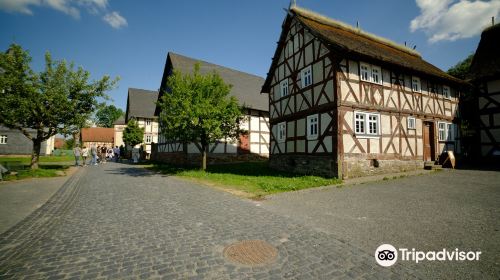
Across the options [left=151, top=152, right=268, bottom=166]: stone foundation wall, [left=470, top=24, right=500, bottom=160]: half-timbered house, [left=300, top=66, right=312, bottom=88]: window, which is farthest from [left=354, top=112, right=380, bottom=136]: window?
[left=151, top=152, right=268, bottom=166]: stone foundation wall

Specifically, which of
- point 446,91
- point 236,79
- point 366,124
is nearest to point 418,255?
point 366,124

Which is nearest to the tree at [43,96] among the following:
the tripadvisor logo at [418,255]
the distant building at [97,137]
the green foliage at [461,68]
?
the tripadvisor logo at [418,255]

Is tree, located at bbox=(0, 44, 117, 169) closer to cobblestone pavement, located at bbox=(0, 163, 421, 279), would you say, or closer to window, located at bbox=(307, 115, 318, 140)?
cobblestone pavement, located at bbox=(0, 163, 421, 279)

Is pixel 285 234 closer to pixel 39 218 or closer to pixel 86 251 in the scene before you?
pixel 86 251

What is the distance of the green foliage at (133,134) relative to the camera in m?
33.9

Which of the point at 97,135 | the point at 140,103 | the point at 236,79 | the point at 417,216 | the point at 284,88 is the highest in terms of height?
the point at 236,79

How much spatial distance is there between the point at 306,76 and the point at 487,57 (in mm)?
15534

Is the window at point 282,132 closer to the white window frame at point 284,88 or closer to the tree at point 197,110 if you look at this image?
the white window frame at point 284,88

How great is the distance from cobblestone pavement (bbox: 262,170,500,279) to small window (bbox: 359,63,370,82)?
21.0 feet

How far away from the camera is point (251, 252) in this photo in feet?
14.0

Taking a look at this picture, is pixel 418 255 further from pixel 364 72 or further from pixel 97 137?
pixel 97 137

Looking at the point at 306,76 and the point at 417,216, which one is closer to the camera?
the point at 417,216

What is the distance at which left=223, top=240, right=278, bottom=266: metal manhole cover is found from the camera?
3.97 meters

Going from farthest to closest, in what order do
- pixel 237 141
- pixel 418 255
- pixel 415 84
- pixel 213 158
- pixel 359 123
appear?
pixel 237 141, pixel 213 158, pixel 415 84, pixel 359 123, pixel 418 255
